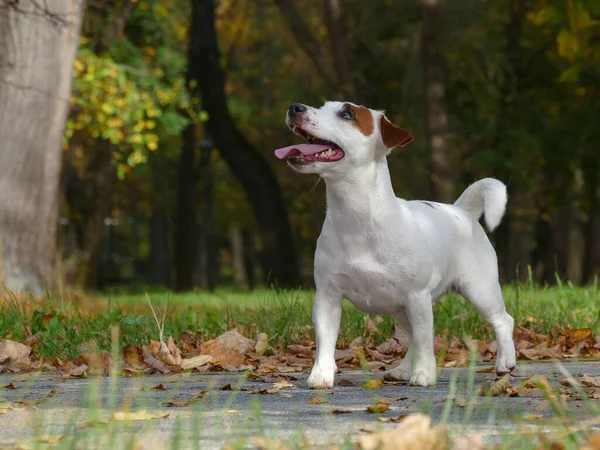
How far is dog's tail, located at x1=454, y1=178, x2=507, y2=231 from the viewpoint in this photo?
20.3 feet

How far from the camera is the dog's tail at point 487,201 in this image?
6.20 metres

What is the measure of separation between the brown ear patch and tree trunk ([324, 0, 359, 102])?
563 inches

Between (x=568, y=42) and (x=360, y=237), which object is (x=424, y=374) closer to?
(x=360, y=237)

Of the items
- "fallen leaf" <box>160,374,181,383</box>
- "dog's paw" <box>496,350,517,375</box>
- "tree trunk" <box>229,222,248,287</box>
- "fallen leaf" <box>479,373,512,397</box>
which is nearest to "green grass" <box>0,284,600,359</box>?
"fallen leaf" <box>160,374,181,383</box>

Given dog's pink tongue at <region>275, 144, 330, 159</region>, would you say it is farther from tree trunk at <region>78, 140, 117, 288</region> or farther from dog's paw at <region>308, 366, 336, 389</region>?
tree trunk at <region>78, 140, 117, 288</region>

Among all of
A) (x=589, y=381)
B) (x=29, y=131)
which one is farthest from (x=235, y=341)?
(x=29, y=131)

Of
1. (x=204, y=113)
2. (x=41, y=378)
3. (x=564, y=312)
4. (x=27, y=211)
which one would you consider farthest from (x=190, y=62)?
(x=41, y=378)

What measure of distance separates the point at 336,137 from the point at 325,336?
101 cm

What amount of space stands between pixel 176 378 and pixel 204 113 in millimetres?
14243

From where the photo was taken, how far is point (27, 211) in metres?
12.7

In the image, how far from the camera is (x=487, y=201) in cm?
629

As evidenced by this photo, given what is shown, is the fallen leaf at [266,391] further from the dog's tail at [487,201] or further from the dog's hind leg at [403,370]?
the dog's tail at [487,201]

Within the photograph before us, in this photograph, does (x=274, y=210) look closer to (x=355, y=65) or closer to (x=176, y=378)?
(x=355, y=65)

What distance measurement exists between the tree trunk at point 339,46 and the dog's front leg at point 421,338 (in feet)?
47.5
